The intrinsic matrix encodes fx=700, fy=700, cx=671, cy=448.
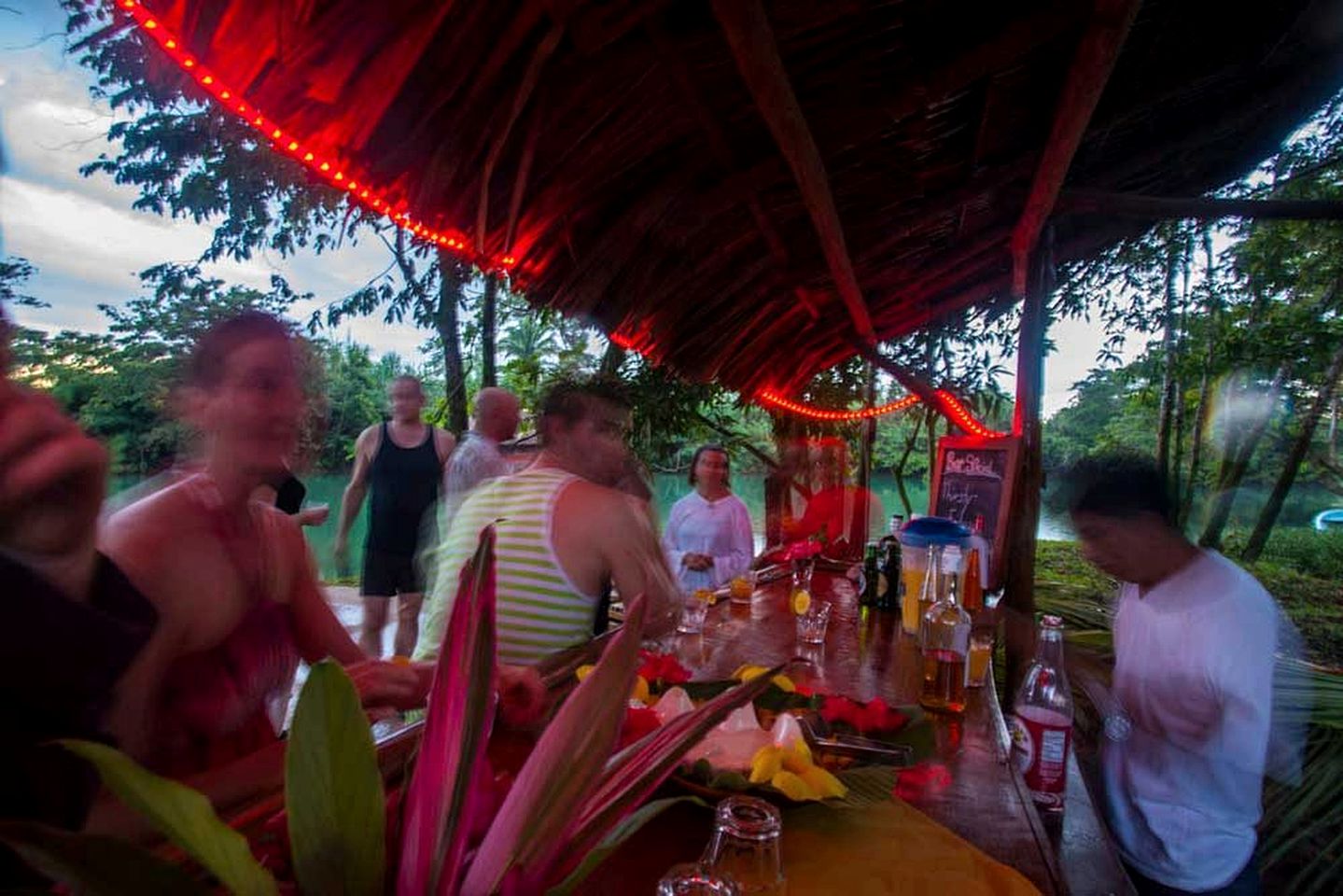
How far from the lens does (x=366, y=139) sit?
141cm

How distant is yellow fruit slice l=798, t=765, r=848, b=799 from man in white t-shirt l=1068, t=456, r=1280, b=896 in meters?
1.18

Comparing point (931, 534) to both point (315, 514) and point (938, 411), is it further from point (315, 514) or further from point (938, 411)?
point (938, 411)

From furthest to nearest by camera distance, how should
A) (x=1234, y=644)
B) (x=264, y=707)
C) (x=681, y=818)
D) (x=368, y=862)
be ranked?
(x=1234, y=644) < (x=264, y=707) < (x=681, y=818) < (x=368, y=862)

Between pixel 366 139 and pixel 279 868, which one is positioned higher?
pixel 366 139

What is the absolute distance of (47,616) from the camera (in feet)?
Result: 2.25

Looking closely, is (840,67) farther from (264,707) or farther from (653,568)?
(264,707)

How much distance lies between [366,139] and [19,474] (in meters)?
1.02

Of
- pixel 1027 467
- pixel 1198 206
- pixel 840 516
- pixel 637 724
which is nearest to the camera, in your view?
pixel 637 724

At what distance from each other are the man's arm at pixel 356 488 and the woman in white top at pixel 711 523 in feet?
6.33

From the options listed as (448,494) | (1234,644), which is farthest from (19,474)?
(448,494)

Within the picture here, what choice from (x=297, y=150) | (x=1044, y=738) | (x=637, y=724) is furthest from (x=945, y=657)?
(x=297, y=150)

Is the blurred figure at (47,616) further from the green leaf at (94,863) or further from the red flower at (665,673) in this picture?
the red flower at (665,673)

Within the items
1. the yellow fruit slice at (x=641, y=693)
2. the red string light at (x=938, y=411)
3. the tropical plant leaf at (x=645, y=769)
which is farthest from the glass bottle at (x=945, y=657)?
the red string light at (x=938, y=411)

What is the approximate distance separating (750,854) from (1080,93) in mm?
2292
